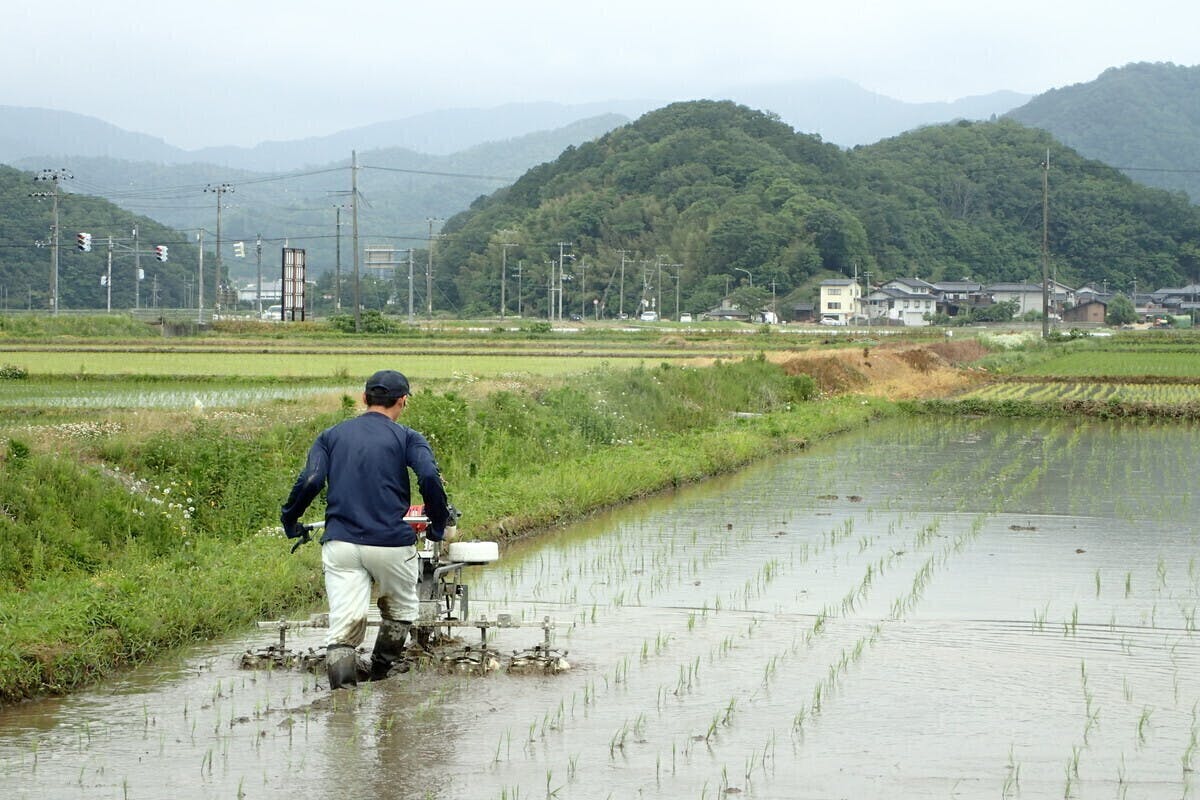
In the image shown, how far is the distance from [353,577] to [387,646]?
490 millimetres

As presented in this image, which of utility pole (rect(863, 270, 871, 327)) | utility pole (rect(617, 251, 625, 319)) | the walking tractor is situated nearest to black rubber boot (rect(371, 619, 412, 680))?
the walking tractor

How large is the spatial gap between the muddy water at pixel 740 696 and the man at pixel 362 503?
0.40 meters

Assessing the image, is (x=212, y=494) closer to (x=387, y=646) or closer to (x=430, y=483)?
(x=387, y=646)

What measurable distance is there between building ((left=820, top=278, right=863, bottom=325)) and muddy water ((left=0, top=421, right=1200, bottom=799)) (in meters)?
88.2

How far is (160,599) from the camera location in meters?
7.87

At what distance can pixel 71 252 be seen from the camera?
94250 millimetres

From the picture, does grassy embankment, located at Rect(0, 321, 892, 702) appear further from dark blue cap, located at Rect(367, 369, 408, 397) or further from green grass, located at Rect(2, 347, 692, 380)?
green grass, located at Rect(2, 347, 692, 380)

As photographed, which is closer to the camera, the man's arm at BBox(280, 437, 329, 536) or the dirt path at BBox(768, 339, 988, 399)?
the man's arm at BBox(280, 437, 329, 536)

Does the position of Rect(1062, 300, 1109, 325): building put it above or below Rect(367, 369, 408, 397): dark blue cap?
above

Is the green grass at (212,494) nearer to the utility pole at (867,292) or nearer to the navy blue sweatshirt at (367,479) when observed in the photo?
the navy blue sweatshirt at (367,479)

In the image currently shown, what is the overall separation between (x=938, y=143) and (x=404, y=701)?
125038 mm

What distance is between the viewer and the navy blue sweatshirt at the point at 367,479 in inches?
252

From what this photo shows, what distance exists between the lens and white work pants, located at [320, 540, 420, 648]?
6.43 meters

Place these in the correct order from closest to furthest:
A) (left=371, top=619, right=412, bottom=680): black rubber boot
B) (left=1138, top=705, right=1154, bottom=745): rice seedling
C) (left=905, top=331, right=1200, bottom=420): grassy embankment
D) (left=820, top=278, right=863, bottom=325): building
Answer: (left=1138, top=705, right=1154, bottom=745): rice seedling < (left=371, top=619, right=412, bottom=680): black rubber boot < (left=905, top=331, right=1200, bottom=420): grassy embankment < (left=820, top=278, right=863, bottom=325): building
